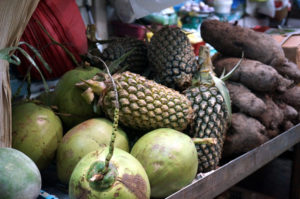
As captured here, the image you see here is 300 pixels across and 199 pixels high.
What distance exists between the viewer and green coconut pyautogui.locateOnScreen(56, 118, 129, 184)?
129cm

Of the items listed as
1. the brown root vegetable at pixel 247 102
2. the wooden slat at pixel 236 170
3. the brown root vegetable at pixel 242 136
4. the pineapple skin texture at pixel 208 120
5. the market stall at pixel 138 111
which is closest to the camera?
the market stall at pixel 138 111

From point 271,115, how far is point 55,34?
1240 mm

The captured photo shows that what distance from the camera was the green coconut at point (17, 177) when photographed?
3.03 ft

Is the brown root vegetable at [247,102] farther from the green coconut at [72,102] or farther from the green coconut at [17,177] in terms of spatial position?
the green coconut at [17,177]

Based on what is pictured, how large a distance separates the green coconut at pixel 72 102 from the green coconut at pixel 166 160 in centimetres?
34

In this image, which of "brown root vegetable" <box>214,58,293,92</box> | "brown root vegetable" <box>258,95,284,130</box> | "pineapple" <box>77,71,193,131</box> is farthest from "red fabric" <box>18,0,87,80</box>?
"brown root vegetable" <box>258,95,284,130</box>

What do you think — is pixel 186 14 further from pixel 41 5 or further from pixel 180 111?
pixel 180 111

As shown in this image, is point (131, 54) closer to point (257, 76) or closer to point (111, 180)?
point (257, 76)

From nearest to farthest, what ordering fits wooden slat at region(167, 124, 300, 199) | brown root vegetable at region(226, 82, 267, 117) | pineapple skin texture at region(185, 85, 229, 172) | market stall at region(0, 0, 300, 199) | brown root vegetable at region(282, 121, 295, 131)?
market stall at region(0, 0, 300, 199) < wooden slat at region(167, 124, 300, 199) < pineapple skin texture at region(185, 85, 229, 172) < brown root vegetable at region(226, 82, 267, 117) < brown root vegetable at region(282, 121, 295, 131)

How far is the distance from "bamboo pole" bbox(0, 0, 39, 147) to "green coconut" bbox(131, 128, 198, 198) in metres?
0.44

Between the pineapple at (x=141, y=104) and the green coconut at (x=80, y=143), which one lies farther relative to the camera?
the pineapple at (x=141, y=104)

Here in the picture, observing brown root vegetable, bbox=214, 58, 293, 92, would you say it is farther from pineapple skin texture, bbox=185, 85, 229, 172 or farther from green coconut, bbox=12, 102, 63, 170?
green coconut, bbox=12, 102, 63, 170

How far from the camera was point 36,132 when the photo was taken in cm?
→ 132

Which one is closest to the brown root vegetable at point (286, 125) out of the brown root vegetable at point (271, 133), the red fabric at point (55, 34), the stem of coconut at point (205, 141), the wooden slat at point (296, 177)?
the brown root vegetable at point (271, 133)
